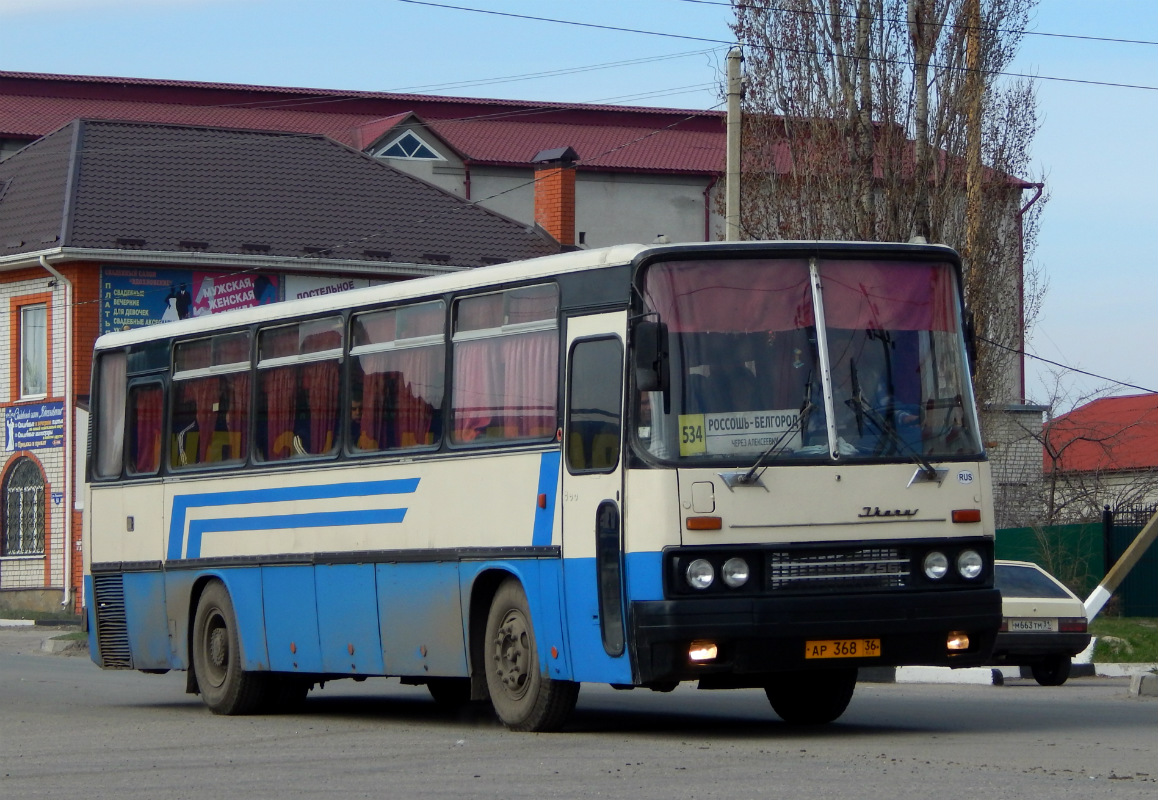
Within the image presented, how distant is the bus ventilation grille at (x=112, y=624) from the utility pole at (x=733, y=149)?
8.83m

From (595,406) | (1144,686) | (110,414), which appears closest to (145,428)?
(110,414)

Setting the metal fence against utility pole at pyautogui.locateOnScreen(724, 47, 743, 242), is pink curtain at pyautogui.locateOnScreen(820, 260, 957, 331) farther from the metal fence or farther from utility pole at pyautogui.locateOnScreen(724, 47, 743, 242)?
the metal fence

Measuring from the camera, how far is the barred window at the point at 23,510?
3978 centimetres

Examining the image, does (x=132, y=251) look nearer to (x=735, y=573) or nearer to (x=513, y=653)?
(x=513, y=653)

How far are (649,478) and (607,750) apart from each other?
1.55 metres

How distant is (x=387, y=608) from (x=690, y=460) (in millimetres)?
3257

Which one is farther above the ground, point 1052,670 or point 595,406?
point 595,406

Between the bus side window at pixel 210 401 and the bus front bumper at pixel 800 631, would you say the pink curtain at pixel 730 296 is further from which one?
the bus side window at pixel 210 401

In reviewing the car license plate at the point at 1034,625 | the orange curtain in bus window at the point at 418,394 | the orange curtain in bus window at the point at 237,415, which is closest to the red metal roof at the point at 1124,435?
the car license plate at the point at 1034,625

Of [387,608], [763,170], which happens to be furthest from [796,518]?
[763,170]

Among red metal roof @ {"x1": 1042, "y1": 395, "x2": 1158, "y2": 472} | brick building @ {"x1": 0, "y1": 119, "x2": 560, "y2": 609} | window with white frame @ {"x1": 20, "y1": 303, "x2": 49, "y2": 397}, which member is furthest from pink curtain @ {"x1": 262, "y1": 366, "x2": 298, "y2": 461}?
red metal roof @ {"x1": 1042, "y1": 395, "x2": 1158, "y2": 472}

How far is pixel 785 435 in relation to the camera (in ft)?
37.7

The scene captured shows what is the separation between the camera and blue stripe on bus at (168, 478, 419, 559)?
13.6 meters

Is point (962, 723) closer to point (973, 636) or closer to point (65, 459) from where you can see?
point (973, 636)
